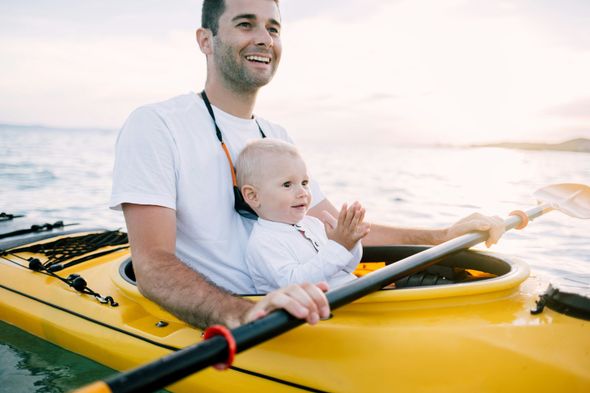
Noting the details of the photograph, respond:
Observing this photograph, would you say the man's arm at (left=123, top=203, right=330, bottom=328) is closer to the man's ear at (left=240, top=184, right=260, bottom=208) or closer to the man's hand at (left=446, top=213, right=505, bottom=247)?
the man's ear at (left=240, top=184, right=260, bottom=208)

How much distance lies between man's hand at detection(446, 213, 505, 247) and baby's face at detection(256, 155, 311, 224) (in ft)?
2.64

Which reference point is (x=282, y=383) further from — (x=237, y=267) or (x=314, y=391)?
(x=237, y=267)

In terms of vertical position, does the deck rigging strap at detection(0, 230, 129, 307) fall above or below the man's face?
below

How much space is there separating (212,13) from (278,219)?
3.58ft

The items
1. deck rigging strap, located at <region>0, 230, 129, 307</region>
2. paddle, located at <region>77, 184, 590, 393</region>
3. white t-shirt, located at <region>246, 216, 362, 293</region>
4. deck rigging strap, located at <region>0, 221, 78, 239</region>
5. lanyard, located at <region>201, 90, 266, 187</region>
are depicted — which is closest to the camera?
paddle, located at <region>77, 184, 590, 393</region>

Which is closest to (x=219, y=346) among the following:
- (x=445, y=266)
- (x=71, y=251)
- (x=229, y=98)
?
(x=229, y=98)

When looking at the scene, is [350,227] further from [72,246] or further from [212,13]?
[72,246]

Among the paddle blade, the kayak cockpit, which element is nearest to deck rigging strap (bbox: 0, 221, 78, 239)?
the kayak cockpit

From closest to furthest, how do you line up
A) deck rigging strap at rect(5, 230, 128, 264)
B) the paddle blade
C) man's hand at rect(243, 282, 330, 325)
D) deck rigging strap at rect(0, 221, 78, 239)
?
1. man's hand at rect(243, 282, 330, 325)
2. deck rigging strap at rect(5, 230, 128, 264)
3. the paddle blade
4. deck rigging strap at rect(0, 221, 78, 239)

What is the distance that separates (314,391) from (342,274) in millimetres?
516

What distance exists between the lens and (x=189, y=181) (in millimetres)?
2121

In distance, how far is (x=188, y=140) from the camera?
2160 millimetres

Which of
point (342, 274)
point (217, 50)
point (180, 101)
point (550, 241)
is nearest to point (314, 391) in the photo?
point (342, 274)

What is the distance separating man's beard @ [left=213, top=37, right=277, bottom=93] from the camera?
2361mm
